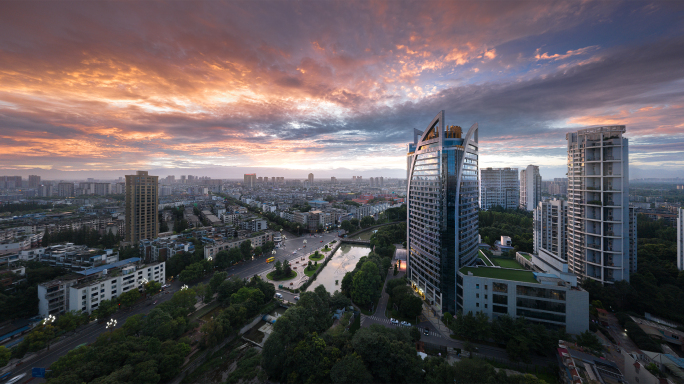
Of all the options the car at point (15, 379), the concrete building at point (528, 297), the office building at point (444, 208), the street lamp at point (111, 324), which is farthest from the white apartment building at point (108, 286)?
the concrete building at point (528, 297)

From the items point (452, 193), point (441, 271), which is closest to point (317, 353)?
point (441, 271)

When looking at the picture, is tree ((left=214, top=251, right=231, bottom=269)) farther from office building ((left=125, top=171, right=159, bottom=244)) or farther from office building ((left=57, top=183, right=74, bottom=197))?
office building ((left=57, top=183, right=74, bottom=197))

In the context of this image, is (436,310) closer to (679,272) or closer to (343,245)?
(679,272)

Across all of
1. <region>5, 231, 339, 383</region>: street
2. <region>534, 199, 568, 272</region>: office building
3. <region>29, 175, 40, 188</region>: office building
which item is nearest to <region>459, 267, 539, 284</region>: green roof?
<region>534, 199, 568, 272</region>: office building

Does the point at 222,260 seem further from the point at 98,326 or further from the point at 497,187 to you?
the point at 497,187

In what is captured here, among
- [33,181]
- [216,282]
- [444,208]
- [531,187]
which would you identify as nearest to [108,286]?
[216,282]

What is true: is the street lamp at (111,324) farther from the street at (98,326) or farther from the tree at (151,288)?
the tree at (151,288)
